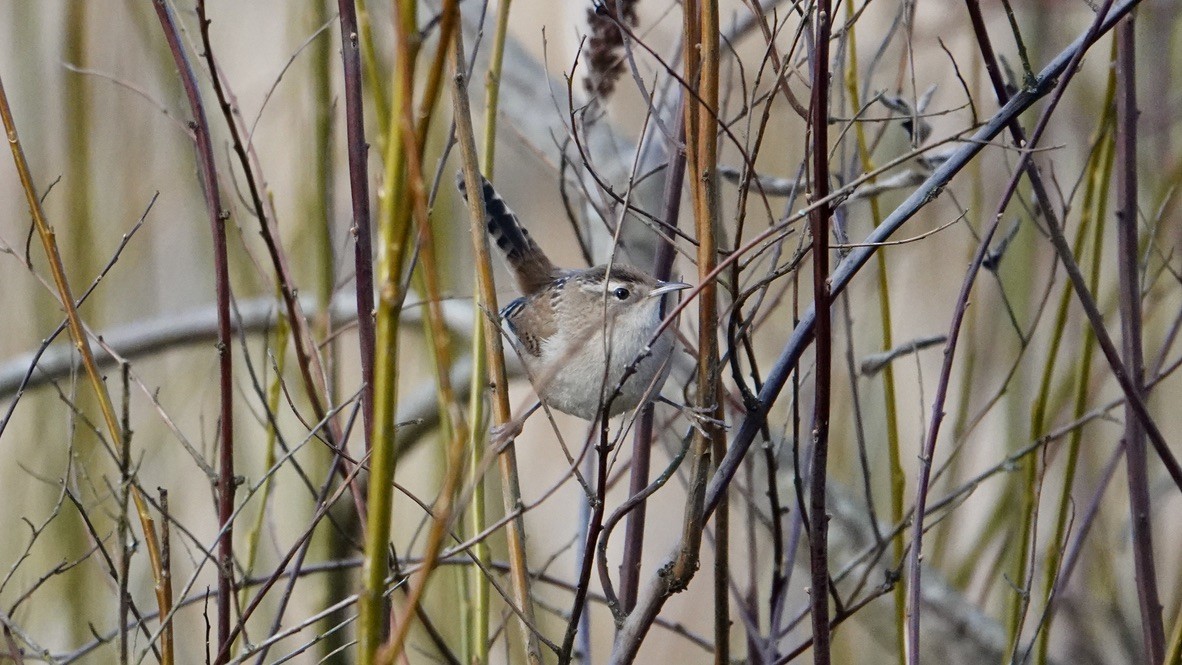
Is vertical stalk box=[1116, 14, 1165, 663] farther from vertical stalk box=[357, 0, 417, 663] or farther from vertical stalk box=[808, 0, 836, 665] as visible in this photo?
vertical stalk box=[357, 0, 417, 663]

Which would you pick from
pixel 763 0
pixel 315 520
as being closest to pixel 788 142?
pixel 763 0

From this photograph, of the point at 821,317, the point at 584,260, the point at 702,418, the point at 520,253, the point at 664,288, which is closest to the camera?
the point at 821,317

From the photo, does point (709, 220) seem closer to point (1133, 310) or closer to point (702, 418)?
point (702, 418)

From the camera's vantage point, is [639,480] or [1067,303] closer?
[639,480]

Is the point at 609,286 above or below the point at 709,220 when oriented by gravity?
above

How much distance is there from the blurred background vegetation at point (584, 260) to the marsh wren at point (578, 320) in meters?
0.15

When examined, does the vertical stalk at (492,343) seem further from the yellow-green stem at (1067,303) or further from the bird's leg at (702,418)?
the yellow-green stem at (1067,303)

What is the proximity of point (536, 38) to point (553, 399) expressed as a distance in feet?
10.1

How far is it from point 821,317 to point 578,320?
3.91ft

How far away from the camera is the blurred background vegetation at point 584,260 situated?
2055 mm

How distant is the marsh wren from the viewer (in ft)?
6.61

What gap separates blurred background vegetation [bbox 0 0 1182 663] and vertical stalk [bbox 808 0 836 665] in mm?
235

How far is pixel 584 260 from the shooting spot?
3.31m

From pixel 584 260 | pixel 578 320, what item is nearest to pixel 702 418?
pixel 578 320
